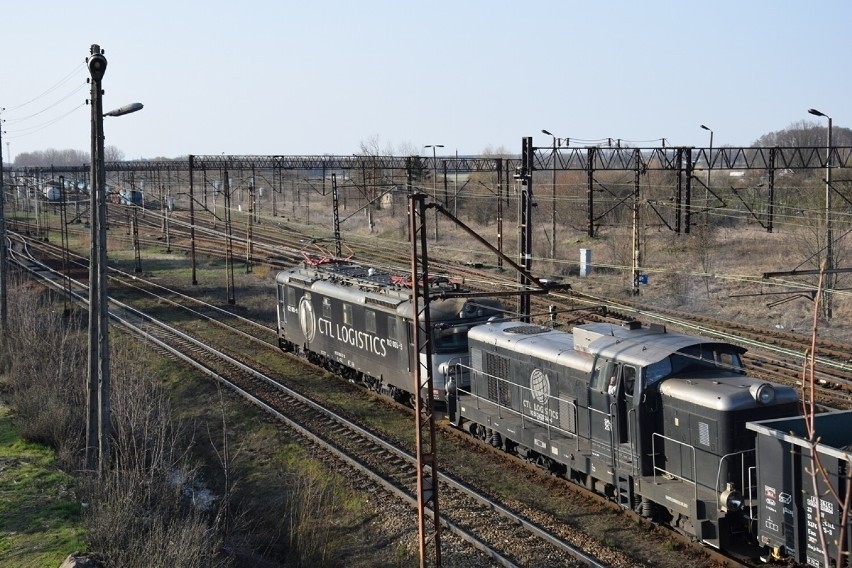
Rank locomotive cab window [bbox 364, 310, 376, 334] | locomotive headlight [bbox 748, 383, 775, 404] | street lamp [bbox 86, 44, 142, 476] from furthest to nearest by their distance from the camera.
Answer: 1. locomotive cab window [bbox 364, 310, 376, 334]
2. street lamp [bbox 86, 44, 142, 476]
3. locomotive headlight [bbox 748, 383, 775, 404]

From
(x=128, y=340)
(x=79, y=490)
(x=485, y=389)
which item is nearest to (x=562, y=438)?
(x=485, y=389)

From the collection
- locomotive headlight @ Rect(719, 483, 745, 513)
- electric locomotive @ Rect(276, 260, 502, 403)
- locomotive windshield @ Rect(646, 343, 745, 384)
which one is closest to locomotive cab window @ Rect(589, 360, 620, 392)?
locomotive windshield @ Rect(646, 343, 745, 384)

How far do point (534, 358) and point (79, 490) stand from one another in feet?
29.8

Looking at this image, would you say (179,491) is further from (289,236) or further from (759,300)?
(289,236)

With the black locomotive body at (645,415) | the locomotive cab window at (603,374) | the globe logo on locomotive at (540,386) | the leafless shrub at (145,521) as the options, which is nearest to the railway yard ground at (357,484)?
the black locomotive body at (645,415)

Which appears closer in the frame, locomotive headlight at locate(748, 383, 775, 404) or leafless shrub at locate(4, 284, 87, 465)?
locomotive headlight at locate(748, 383, 775, 404)

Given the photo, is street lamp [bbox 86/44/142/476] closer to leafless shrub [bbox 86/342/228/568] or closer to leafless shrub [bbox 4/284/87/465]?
leafless shrub [bbox 86/342/228/568]

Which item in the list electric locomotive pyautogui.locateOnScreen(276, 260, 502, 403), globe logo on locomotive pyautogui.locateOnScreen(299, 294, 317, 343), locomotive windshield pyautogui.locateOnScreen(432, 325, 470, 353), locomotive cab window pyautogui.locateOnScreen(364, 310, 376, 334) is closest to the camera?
locomotive windshield pyautogui.locateOnScreen(432, 325, 470, 353)

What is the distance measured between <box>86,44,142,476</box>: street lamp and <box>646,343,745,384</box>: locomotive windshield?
954 cm

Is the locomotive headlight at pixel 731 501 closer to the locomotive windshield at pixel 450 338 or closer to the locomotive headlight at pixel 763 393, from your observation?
the locomotive headlight at pixel 763 393

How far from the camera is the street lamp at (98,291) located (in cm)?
1488

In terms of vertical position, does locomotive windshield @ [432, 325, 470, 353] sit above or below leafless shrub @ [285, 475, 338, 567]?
above

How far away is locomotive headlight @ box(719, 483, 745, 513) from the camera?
39.7 ft

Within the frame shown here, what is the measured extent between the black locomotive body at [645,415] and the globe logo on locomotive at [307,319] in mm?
10836
